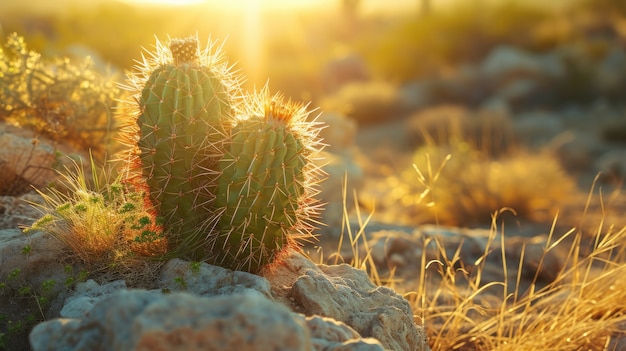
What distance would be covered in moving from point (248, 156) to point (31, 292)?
1.16 metres

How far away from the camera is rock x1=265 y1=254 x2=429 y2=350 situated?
119 inches

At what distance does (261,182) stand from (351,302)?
2.17ft

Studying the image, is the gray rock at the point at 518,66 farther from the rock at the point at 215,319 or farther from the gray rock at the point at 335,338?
the gray rock at the point at 335,338

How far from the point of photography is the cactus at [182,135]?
315 centimetres

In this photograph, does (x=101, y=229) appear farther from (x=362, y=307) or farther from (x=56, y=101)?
(x=56, y=101)

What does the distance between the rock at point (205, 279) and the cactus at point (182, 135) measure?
0.40 feet

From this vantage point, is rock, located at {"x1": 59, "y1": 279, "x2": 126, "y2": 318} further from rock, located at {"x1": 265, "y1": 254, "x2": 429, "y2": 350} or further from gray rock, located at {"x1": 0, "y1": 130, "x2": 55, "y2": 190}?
gray rock, located at {"x1": 0, "y1": 130, "x2": 55, "y2": 190}

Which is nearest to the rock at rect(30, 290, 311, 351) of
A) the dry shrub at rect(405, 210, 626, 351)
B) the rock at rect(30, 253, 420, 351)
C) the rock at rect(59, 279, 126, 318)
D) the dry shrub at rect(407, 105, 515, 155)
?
the rock at rect(30, 253, 420, 351)

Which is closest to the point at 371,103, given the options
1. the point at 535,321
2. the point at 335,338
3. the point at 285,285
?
the point at 535,321

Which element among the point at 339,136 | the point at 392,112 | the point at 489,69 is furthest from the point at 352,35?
the point at 339,136

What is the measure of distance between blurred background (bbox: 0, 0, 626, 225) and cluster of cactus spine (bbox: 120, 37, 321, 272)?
57 cm

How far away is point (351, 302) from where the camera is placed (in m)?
3.17

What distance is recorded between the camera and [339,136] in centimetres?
903

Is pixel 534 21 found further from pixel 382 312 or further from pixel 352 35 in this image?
pixel 382 312
